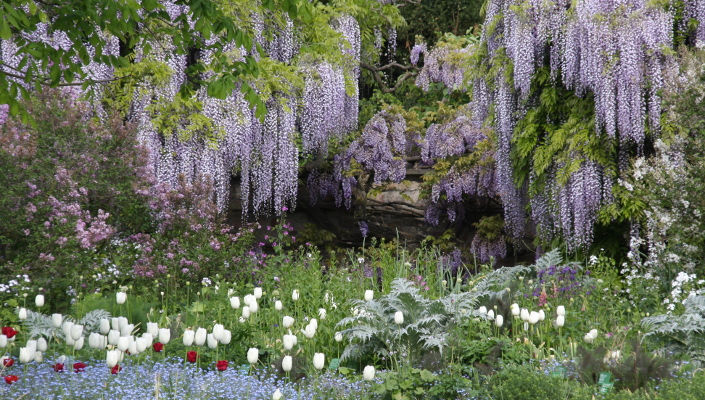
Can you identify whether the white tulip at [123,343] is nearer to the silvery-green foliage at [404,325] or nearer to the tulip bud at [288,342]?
the tulip bud at [288,342]

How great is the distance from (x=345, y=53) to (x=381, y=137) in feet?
4.53

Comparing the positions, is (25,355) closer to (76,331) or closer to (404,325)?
(76,331)

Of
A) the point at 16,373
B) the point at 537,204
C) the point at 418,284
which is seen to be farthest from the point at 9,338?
the point at 537,204

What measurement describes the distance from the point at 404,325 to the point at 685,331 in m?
1.74

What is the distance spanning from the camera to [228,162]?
334 inches

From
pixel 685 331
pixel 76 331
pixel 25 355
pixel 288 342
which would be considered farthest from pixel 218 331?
pixel 685 331

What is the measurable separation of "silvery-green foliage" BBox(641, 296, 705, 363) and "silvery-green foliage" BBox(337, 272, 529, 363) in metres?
1.16

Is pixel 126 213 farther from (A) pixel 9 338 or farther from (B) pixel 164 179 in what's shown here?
(A) pixel 9 338

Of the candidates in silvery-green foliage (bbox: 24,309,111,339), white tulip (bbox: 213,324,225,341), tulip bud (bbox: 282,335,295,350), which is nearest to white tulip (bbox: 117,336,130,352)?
Result: white tulip (bbox: 213,324,225,341)

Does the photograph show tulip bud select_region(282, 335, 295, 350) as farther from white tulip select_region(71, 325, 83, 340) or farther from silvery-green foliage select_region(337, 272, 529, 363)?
white tulip select_region(71, 325, 83, 340)

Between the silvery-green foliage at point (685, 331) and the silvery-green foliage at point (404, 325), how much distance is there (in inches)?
45.5

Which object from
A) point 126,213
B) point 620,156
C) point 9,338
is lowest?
point 9,338

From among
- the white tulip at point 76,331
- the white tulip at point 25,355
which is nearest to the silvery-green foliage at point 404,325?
the white tulip at point 76,331

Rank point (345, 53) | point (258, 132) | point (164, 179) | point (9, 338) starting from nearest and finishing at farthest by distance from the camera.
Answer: point (9, 338) < point (164, 179) < point (258, 132) < point (345, 53)
